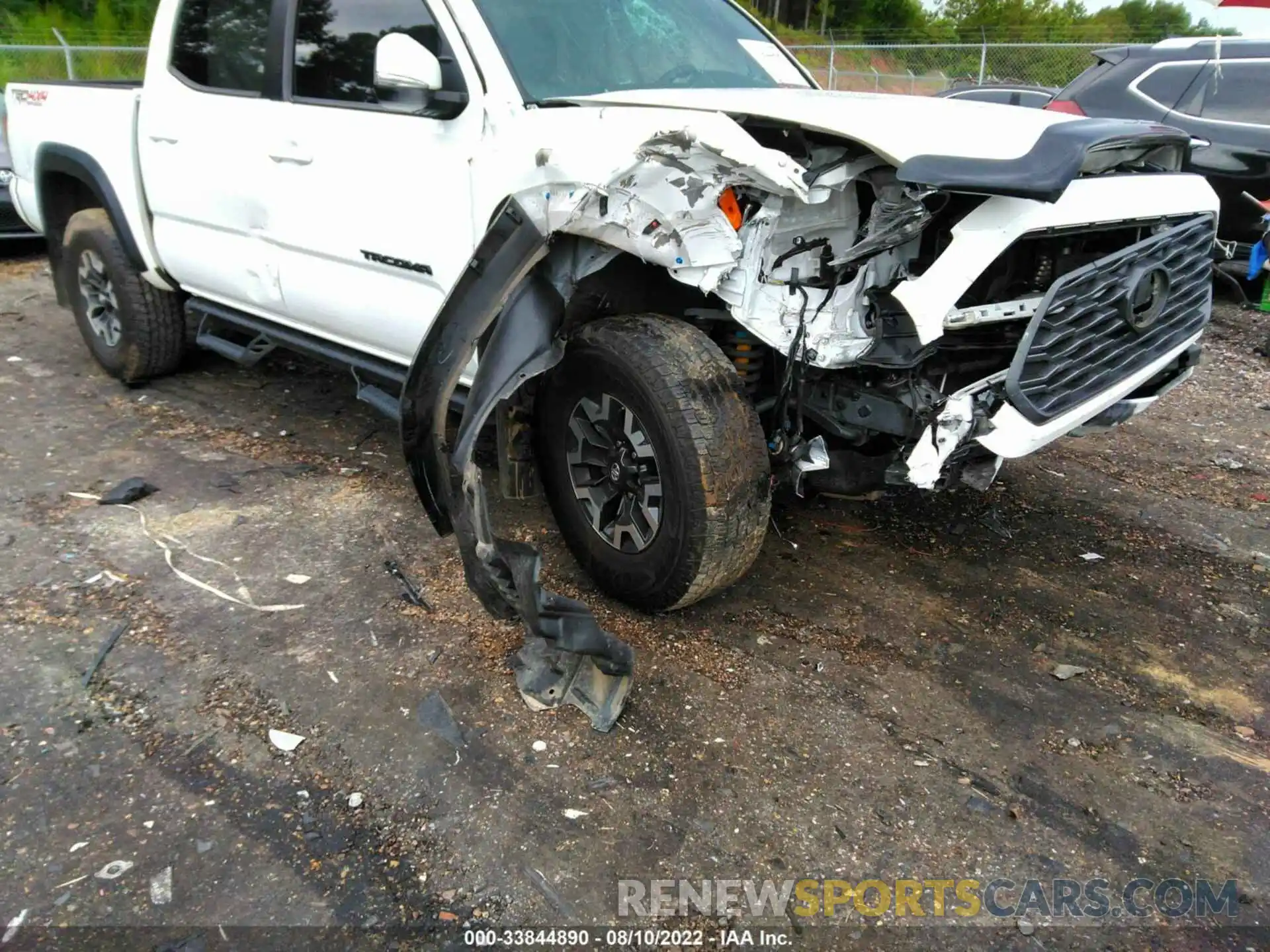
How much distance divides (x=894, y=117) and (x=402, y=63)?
1.50 m

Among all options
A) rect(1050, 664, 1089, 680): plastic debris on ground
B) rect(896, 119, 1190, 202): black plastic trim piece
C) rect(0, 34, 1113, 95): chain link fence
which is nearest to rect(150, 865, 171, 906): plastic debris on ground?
rect(896, 119, 1190, 202): black plastic trim piece

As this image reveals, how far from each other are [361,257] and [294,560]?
3.88ft

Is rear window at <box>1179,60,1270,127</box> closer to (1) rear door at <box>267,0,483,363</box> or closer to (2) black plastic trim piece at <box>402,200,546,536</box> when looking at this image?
(1) rear door at <box>267,0,483,363</box>

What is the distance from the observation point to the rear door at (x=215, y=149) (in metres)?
3.92

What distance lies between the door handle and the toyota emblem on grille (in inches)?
115

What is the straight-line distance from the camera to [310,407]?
205 inches

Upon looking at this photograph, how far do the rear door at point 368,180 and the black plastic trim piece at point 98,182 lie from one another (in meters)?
1.42

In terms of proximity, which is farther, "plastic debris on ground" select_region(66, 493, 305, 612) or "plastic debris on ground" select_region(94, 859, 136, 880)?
"plastic debris on ground" select_region(66, 493, 305, 612)

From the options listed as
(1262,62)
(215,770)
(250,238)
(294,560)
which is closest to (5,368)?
(250,238)

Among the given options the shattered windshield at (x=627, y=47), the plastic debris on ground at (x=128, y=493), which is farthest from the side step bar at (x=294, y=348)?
the shattered windshield at (x=627, y=47)

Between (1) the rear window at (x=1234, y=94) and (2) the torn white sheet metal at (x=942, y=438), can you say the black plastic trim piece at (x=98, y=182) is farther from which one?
(1) the rear window at (x=1234, y=94)

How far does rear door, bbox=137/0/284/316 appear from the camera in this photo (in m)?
3.92

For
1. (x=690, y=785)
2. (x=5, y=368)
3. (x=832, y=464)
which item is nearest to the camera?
(x=690, y=785)

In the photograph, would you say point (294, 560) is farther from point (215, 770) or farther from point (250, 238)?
point (250, 238)
